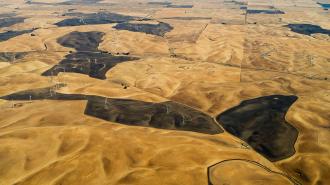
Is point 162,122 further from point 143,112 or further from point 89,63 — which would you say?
point 89,63

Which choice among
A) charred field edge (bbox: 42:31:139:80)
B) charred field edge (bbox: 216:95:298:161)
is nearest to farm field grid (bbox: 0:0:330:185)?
charred field edge (bbox: 216:95:298:161)

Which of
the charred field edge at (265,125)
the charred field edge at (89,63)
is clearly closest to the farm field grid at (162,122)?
the charred field edge at (265,125)

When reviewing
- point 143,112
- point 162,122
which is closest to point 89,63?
point 143,112

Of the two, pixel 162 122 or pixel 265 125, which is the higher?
pixel 162 122

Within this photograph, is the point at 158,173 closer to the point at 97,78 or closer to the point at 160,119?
the point at 160,119

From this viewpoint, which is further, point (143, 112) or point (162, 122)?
point (143, 112)

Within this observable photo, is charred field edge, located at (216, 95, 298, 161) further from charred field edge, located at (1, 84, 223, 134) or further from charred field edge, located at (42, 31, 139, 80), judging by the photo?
charred field edge, located at (42, 31, 139, 80)

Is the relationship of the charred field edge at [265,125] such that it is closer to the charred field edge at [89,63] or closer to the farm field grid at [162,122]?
the farm field grid at [162,122]

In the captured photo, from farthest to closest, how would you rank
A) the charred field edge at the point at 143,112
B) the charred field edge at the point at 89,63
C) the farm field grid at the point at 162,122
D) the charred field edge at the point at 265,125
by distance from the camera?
the charred field edge at the point at 89,63, the charred field edge at the point at 143,112, the charred field edge at the point at 265,125, the farm field grid at the point at 162,122
